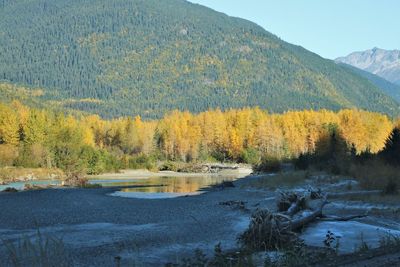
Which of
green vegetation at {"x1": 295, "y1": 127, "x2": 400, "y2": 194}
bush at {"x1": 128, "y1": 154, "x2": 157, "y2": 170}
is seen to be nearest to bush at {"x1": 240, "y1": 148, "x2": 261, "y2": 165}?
bush at {"x1": 128, "y1": 154, "x2": 157, "y2": 170}

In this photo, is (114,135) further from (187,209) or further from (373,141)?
(187,209)

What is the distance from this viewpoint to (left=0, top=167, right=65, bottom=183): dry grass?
67.9 metres

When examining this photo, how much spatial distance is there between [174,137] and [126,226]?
104m

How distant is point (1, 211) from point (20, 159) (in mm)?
55121

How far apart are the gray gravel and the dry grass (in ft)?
113

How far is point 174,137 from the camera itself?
12538 cm

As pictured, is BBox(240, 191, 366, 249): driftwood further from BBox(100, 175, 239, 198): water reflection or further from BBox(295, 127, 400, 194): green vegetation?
BBox(100, 175, 239, 198): water reflection

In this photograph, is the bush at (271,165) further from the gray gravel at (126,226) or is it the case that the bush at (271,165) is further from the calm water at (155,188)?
the gray gravel at (126,226)

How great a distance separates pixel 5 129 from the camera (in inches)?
3319

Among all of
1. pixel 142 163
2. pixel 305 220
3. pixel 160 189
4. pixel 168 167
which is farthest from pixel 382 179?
pixel 142 163

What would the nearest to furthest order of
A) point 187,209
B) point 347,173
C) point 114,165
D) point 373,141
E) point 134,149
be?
point 187,209
point 347,173
point 114,165
point 373,141
point 134,149

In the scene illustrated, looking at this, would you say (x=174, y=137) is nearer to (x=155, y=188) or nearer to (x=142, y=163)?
(x=142, y=163)

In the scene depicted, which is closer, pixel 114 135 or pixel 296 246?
pixel 296 246

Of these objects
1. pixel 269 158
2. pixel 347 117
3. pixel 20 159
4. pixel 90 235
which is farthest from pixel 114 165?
pixel 90 235
